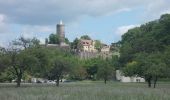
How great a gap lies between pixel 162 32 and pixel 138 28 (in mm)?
40385

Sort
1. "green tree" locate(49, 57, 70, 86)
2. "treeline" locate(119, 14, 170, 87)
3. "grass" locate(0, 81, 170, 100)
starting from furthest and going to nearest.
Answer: "green tree" locate(49, 57, 70, 86)
"treeline" locate(119, 14, 170, 87)
"grass" locate(0, 81, 170, 100)

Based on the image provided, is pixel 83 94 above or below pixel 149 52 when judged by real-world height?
below

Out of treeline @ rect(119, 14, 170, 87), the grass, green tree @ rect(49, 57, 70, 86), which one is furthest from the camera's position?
green tree @ rect(49, 57, 70, 86)

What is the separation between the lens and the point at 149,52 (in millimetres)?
117625

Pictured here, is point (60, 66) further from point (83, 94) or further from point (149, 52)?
point (83, 94)

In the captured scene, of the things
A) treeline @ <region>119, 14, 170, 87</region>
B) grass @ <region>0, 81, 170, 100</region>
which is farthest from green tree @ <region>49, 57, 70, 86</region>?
grass @ <region>0, 81, 170, 100</region>

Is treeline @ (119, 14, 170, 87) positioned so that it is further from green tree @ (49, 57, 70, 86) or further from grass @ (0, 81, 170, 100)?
grass @ (0, 81, 170, 100)

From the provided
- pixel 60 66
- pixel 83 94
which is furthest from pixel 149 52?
pixel 83 94

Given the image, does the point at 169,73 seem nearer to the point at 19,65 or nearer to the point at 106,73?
the point at 19,65

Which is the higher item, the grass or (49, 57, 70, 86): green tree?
(49, 57, 70, 86): green tree

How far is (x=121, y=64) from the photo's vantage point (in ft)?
448

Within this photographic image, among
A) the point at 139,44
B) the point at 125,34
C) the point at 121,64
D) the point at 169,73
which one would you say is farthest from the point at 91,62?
the point at 169,73

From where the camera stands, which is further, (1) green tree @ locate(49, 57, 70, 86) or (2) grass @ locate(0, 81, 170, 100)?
(1) green tree @ locate(49, 57, 70, 86)

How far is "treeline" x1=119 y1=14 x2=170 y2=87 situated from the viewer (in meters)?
75.0
